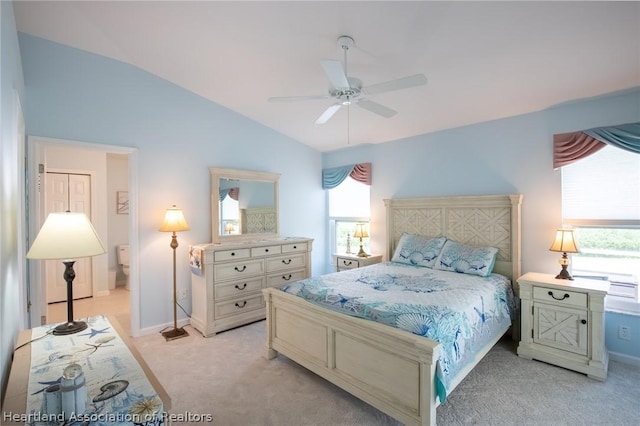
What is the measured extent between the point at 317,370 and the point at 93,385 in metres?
1.66

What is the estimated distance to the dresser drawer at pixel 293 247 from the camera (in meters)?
4.22

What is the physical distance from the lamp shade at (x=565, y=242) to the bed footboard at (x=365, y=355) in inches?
75.8

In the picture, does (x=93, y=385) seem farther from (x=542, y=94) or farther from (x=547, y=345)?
(x=542, y=94)

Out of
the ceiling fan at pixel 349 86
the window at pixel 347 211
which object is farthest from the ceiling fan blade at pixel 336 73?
the window at pixel 347 211

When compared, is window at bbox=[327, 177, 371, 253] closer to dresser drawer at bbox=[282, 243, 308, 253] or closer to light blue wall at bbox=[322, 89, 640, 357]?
light blue wall at bbox=[322, 89, 640, 357]

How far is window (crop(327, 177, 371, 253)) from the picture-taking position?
5.03m

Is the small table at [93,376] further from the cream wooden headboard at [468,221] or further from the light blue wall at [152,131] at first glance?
the cream wooden headboard at [468,221]

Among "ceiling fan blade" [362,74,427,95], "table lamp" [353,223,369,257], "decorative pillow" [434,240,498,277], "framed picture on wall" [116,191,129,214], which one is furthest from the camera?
"framed picture on wall" [116,191,129,214]

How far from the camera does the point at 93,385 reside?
1204 millimetres

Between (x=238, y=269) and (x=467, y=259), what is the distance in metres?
2.63

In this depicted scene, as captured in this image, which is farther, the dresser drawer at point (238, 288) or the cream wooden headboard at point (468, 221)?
the dresser drawer at point (238, 288)

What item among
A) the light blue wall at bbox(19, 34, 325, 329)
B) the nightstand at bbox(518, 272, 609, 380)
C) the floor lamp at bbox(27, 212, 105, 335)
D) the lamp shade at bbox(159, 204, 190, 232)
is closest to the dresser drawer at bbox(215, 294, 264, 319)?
the light blue wall at bbox(19, 34, 325, 329)

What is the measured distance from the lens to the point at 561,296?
2732mm

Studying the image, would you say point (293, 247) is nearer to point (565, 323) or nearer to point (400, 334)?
point (400, 334)
